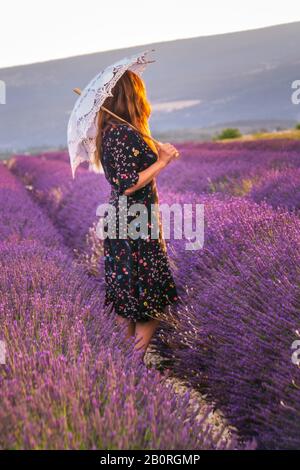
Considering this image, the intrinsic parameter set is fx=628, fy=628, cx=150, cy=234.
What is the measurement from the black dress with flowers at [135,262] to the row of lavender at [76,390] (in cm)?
36

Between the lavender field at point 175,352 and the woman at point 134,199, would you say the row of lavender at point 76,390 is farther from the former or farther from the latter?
the woman at point 134,199

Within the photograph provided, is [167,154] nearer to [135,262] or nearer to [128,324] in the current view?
[135,262]

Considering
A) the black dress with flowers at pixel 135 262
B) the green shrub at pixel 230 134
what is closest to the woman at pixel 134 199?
the black dress with flowers at pixel 135 262

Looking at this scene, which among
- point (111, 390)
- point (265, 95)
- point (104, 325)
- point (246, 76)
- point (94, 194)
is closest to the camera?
point (111, 390)

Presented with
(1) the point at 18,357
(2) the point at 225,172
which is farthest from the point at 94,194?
(1) the point at 18,357

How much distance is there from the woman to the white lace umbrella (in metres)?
0.06

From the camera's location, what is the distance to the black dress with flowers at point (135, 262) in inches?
121

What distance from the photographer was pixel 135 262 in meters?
3.21

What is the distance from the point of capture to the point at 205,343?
280cm

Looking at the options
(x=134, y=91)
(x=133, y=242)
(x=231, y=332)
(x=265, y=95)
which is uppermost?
(x=265, y=95)

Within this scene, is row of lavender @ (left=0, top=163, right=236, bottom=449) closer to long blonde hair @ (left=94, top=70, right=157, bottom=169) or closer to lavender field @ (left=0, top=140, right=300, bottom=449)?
lavender field @ (left=0, top=140, right=300, bottom=449)

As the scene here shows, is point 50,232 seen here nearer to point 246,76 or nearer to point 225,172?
point 225,172

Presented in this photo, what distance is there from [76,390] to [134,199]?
148 cm

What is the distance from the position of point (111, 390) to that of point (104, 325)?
767 millimetres
